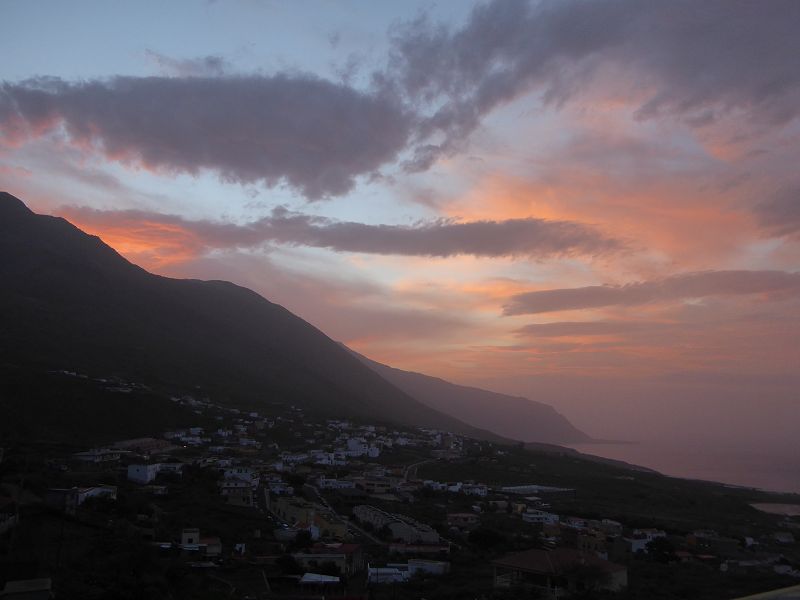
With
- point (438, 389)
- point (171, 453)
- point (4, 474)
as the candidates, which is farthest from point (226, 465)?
point (438, 389)

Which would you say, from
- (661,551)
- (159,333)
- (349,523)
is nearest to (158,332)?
(159,333)

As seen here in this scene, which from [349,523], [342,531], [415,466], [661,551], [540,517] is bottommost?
[349,523]

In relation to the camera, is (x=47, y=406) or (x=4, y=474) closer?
(x=4, y=474)

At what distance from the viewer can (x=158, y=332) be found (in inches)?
3440

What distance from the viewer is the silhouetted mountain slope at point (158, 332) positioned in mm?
69375

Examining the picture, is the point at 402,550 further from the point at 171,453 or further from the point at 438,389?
the point at 438,389

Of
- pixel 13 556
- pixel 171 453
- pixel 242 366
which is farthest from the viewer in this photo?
pixel 242 366

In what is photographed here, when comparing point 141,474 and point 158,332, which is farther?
point 158,332

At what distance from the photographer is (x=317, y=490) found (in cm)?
3528

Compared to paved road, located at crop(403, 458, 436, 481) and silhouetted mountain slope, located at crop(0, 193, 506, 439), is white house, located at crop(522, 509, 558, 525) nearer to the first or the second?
paved road, located at crop(403, 458, 436, 481)

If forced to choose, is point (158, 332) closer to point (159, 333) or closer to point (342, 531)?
point (159, 333)

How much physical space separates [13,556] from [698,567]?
20464mm

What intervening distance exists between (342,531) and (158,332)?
2691 inches

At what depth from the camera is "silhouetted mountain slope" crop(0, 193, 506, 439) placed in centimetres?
6938
